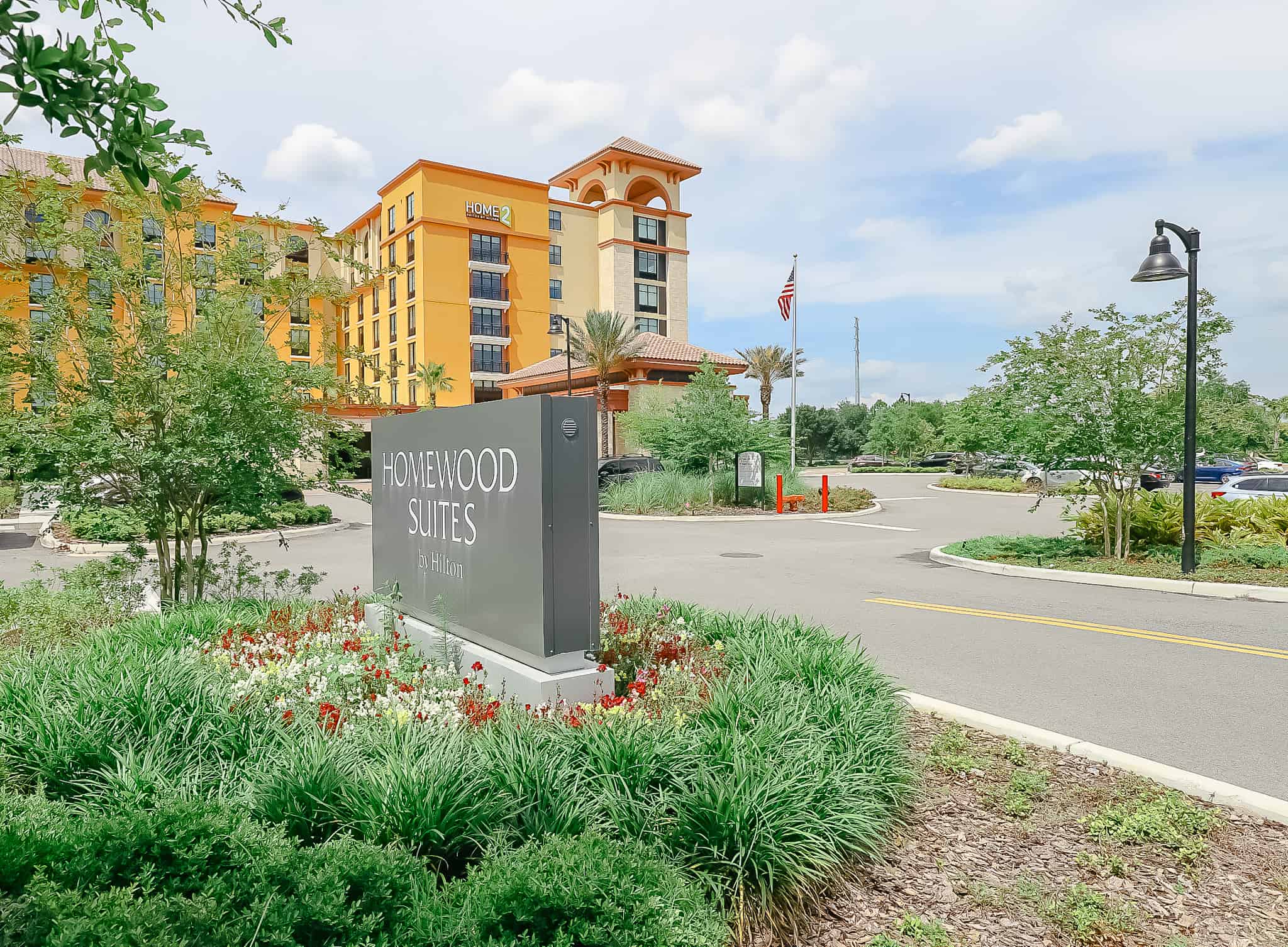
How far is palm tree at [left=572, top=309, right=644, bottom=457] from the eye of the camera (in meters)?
41.5

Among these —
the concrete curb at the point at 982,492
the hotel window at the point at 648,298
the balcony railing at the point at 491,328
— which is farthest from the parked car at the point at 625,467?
the hotel window at the point at 648,298

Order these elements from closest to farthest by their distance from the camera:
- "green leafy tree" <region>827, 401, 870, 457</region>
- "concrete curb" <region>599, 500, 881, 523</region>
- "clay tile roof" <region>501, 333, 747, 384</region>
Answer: "concrete curb" <region>599, 500, 881, 523</region>, "clay tile roof" <region>501, 333, 747, 384</region>, "green leafy tree" <region>827, 401, 870, 457</region>

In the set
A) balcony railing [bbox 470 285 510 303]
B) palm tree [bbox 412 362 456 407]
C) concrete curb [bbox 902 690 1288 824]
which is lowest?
concrete curb [bbox 902 690 1288 824]

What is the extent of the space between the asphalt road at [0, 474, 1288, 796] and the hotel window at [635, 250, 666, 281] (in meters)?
49.6

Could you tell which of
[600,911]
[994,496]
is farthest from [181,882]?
[994,496]

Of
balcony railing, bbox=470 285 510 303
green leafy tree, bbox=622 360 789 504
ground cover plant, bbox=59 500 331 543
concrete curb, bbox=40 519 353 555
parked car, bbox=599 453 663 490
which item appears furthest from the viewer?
balcony railing, bbox=470 285 510 303

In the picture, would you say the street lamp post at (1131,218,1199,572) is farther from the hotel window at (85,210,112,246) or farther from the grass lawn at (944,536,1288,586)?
the hotel window at (85,210,112,246)

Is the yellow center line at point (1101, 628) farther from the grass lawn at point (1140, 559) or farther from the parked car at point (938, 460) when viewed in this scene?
the parked car at point (938, 460)

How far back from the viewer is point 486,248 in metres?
58.5

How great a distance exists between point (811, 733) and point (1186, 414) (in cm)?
1004

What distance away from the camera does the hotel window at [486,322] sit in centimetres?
5856

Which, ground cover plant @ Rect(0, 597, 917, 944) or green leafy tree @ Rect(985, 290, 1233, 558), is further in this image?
green leafy tree @ Rect(985, 290, 1233, 558)

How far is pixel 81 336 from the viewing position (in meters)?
7.13

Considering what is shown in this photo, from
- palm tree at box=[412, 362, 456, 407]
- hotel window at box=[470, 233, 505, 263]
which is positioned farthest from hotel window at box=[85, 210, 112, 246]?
hotel window at box=[470, 233, 505, 263]
